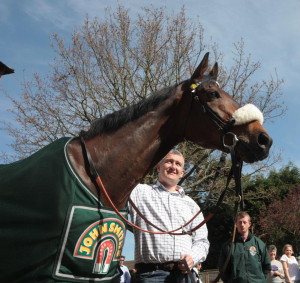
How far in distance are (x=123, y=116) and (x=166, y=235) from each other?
1.25 m

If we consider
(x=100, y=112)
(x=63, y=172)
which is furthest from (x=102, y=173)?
(x=100, y=112)

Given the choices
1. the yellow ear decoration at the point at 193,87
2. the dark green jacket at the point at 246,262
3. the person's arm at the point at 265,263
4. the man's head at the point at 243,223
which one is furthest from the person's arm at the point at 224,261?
the yellow ear decoration at the point at 193,87

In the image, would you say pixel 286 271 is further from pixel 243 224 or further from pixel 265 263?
pixel 243 224

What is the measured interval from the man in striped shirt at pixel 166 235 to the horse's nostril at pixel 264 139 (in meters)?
1.22

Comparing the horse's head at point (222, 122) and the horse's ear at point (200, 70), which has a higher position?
the horse's ear at point (200, 70)

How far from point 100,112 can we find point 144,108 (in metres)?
11.8

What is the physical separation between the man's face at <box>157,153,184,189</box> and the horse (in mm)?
781

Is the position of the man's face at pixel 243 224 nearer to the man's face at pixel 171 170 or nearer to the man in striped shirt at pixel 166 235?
the man in striped shirt at pixel 166 235

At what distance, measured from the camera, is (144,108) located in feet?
10.7

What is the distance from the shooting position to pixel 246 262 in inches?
241

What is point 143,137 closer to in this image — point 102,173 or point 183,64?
point 102,173

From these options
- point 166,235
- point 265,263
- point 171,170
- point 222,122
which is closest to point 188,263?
point 166,235

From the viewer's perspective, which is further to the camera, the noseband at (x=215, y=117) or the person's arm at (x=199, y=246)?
the person's arm at (x=199, y=246)

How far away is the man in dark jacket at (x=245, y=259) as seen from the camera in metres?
6.01
